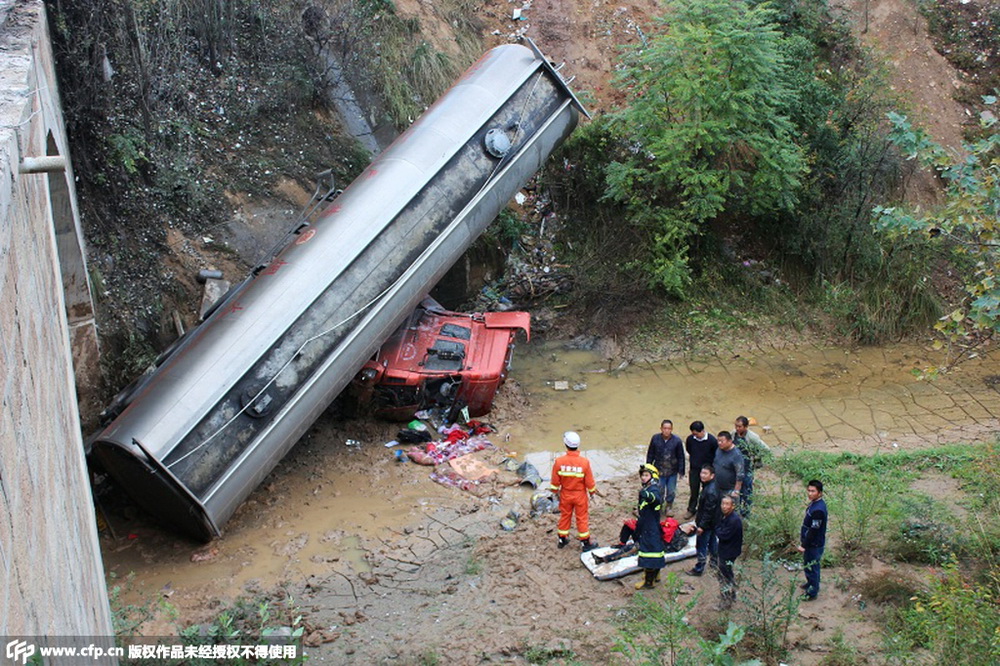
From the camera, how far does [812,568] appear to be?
282 inches

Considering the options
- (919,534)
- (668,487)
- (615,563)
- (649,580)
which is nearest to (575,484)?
(615,563)

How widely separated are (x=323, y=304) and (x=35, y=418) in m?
6.01

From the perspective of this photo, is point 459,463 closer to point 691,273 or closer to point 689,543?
point 689,543

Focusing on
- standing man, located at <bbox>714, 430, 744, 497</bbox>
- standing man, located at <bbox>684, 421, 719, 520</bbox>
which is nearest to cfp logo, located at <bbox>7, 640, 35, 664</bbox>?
standing man, located at <bbox>714, 430, 744, 497</bbox>

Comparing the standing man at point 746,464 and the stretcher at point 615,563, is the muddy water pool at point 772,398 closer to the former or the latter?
the standing man at point 746,464

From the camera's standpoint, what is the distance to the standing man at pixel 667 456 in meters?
8.62

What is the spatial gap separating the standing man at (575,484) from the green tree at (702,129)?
19.0ft

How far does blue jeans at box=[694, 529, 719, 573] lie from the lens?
25.0 ft

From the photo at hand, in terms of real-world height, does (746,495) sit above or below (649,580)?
above

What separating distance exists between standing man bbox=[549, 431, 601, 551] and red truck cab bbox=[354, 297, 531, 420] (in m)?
2.90

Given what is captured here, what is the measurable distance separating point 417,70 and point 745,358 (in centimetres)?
696

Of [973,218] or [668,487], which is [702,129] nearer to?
[973,218]

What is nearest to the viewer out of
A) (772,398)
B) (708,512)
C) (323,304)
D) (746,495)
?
(708,512)

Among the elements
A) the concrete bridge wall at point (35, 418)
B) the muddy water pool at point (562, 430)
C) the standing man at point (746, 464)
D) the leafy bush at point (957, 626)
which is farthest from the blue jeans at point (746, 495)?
the concrete bridge wall at point (35, 418)
